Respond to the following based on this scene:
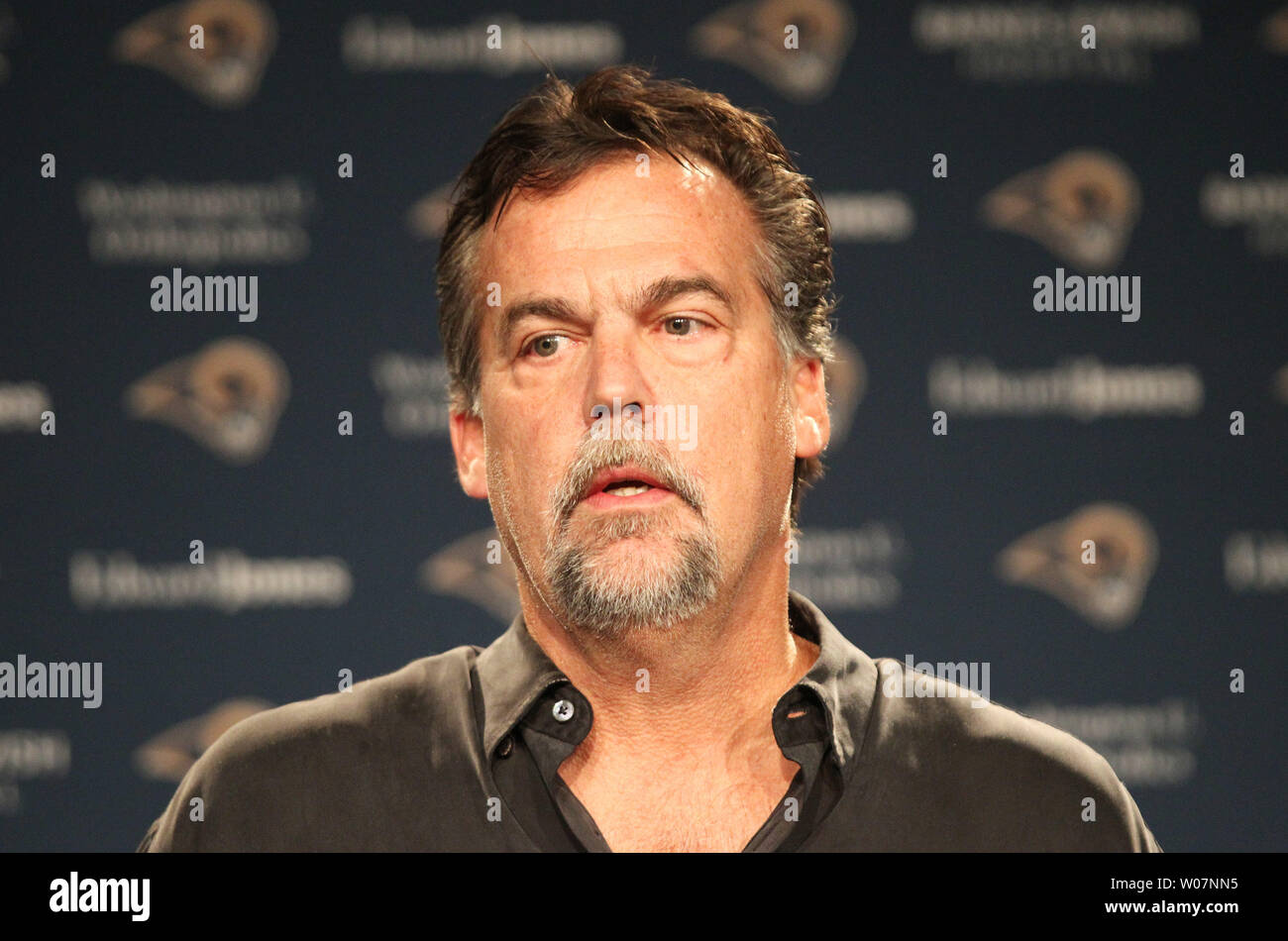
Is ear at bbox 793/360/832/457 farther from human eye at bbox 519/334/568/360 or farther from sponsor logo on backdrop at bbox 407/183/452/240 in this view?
sponsor logo on backdrop at bbox 407/183/452/240

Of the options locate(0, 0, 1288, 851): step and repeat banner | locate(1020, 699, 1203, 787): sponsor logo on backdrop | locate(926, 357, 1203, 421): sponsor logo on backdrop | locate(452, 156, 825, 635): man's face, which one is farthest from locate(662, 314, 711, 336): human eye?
locate(1020, 699, 1203, 787): sponsor logo on backdrop

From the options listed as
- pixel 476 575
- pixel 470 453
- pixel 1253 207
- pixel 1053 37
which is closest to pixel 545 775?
pixel 470 453

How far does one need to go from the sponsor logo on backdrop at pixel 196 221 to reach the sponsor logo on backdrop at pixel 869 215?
1.40 metres

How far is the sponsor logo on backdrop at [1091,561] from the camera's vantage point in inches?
133

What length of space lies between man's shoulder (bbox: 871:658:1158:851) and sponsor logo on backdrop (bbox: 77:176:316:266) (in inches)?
79.4

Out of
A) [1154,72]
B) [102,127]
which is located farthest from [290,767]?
[1154,72]

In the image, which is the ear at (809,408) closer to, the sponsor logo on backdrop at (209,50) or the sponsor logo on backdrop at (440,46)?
the sponsor logo on backdrop at (440,46)

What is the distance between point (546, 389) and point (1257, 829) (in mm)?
2308

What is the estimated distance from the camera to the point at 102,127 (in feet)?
11.2

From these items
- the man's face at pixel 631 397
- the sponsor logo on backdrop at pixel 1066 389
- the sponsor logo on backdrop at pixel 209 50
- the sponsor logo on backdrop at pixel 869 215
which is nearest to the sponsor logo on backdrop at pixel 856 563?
the sponsor logo on backdrop at pixel 1066 389

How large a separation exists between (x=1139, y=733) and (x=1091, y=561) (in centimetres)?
45

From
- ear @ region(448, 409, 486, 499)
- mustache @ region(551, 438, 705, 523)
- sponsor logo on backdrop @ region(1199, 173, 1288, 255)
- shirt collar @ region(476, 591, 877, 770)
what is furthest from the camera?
sponsor logo on backdrop @ region(1199, 173, 1288, 255)

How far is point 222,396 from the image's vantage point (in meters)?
3.41

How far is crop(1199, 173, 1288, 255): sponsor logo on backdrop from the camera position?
3.47 meters
